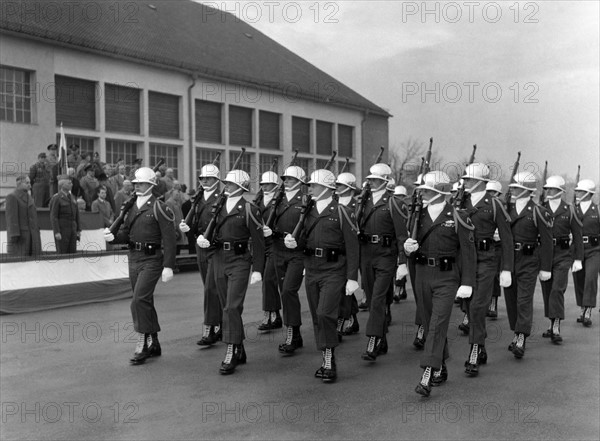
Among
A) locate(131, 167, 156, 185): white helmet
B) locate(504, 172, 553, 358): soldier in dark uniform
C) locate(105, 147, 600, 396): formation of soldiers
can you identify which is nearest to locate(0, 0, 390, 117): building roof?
locate(131, 167, 156, 185): white helmet

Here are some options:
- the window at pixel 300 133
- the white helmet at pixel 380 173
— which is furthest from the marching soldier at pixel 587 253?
the window at pixel 300 133

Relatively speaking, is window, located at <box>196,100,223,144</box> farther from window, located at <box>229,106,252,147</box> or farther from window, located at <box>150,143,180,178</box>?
window, located at <box>150,143,180,178</box>

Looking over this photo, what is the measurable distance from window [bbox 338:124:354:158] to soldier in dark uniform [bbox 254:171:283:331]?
1028 inches

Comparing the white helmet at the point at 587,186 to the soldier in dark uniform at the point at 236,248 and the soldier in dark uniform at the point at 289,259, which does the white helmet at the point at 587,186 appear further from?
the soldier in dark uniform at the point at 236,248

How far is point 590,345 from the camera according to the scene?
32.7 ft

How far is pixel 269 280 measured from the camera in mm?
10773

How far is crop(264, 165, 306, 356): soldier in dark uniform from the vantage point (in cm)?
951

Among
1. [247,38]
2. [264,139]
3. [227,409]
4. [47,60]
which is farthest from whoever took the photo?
[247,38]

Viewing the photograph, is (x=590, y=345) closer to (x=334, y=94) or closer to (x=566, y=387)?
(x=566, y=387)

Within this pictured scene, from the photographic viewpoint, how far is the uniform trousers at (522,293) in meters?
9.28

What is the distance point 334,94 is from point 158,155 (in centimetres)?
1258

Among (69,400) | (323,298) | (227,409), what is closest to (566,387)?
(323,298)

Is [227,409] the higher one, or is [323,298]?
[323,298]

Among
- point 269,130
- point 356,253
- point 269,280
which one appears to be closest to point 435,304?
point 356,253
